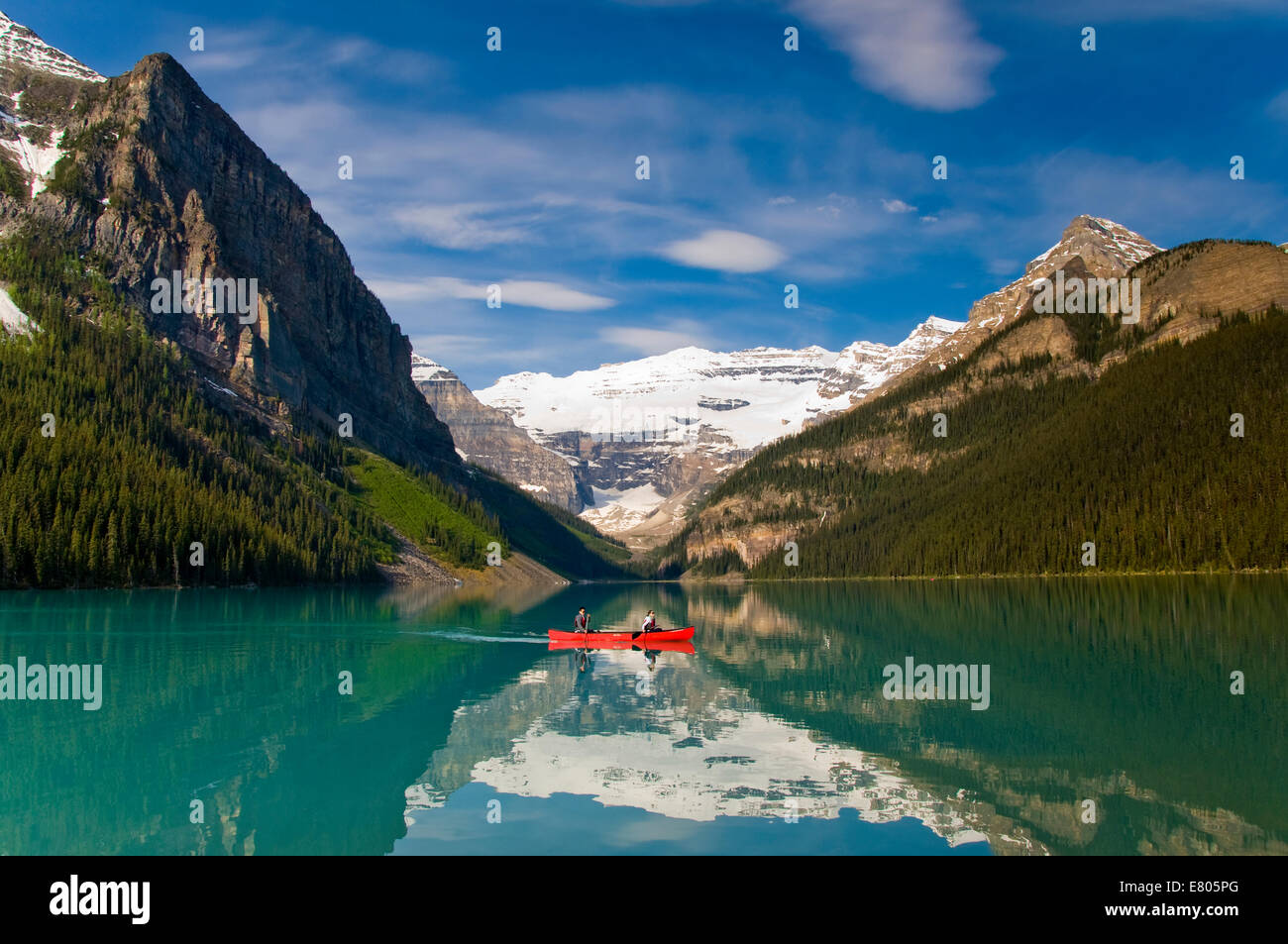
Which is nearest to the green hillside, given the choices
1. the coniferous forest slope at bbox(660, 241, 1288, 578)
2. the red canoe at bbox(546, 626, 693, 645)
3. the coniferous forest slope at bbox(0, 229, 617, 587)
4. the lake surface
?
the coniferous forest slope at bbox(660, 241, 1288, 578)

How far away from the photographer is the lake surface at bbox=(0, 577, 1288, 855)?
19.5 m

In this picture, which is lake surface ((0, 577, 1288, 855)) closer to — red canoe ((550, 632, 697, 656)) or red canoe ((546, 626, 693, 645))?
red canoe ((546, 626, 693, 645))

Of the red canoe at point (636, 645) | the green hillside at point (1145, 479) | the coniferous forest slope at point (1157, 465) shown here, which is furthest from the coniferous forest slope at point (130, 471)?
the coniferous forest slope at point (1157, 465)

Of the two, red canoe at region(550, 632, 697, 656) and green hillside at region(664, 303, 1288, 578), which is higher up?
green hillside at region(664, 303, 1288, 578)

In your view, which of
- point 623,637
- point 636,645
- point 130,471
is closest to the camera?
point 636,645

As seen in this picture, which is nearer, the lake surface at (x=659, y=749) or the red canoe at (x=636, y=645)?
the lake surface at (x=659, y=749)

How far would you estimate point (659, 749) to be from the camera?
28.5 metres

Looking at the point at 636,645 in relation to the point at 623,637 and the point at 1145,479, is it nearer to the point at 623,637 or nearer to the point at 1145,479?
the point at 623,637

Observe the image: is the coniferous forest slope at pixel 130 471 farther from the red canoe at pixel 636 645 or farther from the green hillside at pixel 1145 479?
the green hillside at pixel 1145 479

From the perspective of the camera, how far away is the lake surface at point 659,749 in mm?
19484

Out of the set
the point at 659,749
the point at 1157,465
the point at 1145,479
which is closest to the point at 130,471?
the point at 659,749

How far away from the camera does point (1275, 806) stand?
19.9 m

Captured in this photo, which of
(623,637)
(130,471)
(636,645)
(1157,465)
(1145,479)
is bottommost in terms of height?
(636,645)

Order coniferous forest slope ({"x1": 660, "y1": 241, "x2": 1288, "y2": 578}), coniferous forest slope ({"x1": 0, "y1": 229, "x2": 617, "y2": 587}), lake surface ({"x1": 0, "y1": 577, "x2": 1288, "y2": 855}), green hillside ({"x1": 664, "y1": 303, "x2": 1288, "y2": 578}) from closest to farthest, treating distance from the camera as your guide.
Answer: lake surface ({"x1": 0, "y1": 577, "x2": 1288, "y2": 855})
coniferous forest slope ({"x1": 0, "y1": 229, "x2": 617, "y2": 587})
green hillside ({"x1": 664, "y1": 303, "x2": 1288, "y2": 578})
coniferous forest slope ({"x1": 660, "y1": 241, "x2": 1288, "y2": 578})
